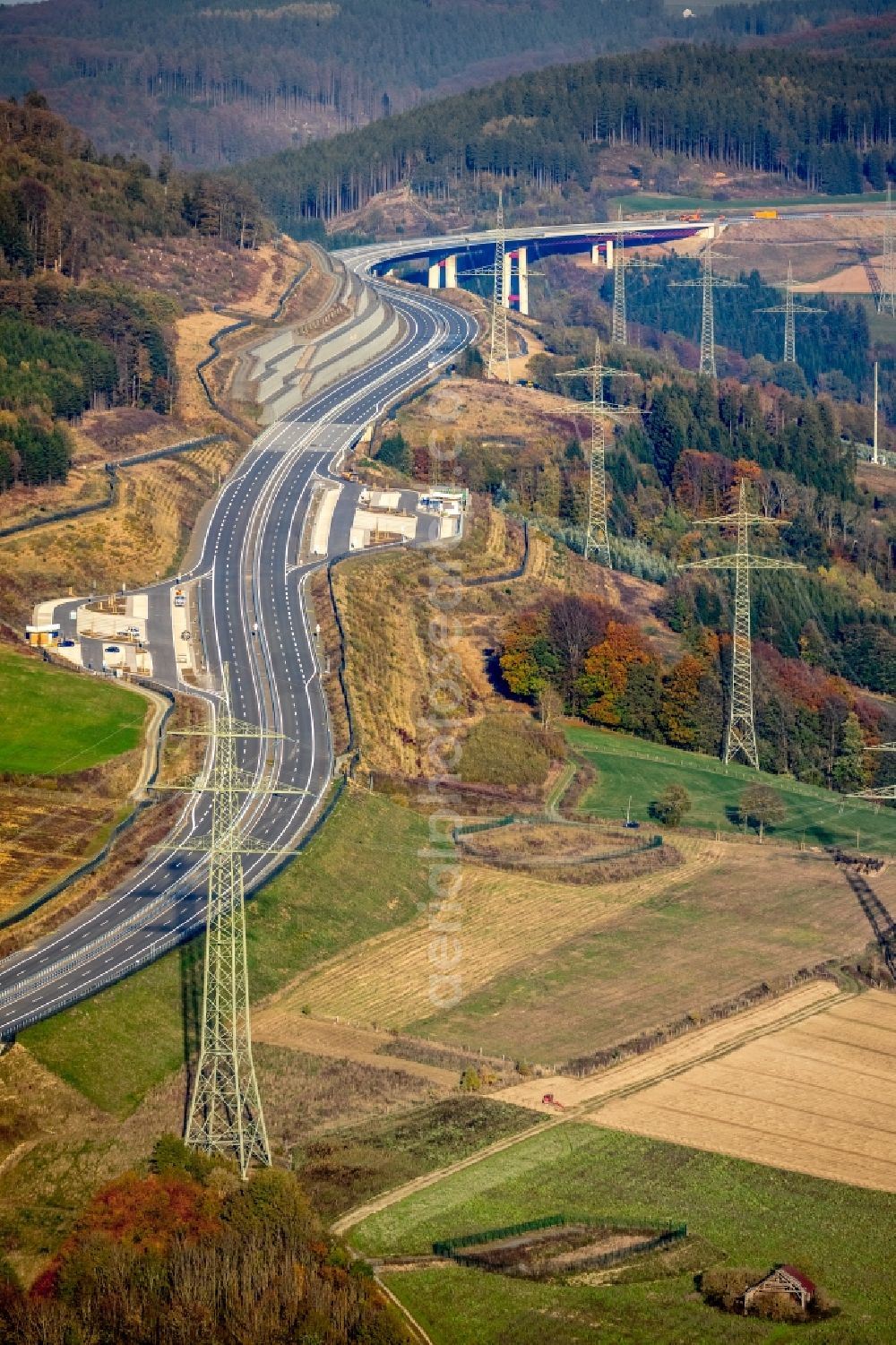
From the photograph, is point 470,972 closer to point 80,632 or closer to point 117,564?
point 80,632

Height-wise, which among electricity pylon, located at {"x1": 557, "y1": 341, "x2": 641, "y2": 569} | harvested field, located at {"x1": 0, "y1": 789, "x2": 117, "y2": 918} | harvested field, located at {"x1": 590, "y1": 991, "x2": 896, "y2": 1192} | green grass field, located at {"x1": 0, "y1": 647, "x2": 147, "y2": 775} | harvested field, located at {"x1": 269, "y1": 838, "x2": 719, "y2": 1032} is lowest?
harvested field, located at {"x1": 590, "y1": 991, "x2": 896, "y2": 1192}

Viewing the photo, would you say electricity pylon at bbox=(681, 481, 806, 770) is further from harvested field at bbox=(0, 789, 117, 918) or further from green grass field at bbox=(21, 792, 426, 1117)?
harvested field at bbox=(0, 789, 117, 918)

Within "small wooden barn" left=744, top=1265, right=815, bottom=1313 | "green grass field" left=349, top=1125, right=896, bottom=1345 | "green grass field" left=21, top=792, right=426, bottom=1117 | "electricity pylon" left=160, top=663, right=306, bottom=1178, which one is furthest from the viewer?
"green grass field" left=21, top=792, right=426, bottom=1117

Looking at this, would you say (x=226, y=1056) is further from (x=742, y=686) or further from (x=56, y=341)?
(x=56, y=341)

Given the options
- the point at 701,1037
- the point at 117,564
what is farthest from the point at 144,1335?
the point at 117,564

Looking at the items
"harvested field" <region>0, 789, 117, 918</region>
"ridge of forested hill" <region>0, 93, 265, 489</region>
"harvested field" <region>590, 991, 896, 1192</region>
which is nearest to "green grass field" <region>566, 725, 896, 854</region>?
"harvested field" <region>590, 991, 896, 1192</region>

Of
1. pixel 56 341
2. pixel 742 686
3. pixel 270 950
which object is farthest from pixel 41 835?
pixel 56 341

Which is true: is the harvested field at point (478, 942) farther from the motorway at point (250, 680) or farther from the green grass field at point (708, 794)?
the green grass field at point (708, 794)
